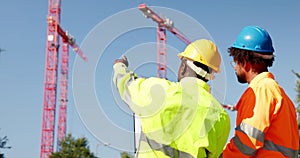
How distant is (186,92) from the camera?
3.65 metres

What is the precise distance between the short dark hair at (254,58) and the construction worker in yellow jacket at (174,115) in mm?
523

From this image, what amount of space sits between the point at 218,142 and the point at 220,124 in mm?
136

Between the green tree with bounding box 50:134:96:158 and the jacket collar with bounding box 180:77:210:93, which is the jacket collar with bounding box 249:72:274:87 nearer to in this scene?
the jacket collar with bounding box 180:77:210:93

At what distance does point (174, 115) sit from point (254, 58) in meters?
1.01

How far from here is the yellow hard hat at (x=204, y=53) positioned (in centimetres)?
408

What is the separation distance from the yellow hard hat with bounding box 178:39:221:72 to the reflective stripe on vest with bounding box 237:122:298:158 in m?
0.57

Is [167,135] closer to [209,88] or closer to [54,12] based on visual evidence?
[209,88]

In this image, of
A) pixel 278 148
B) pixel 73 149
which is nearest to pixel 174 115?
pixel 278 148

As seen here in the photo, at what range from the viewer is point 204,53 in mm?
4121

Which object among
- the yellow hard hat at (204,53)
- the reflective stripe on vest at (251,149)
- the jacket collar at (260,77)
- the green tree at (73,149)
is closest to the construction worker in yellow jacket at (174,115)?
the reflective stripe on vest at (251,149)

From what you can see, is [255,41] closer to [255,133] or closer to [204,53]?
[204,53]

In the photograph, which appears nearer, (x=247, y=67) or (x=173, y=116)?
(x=173, y=116)

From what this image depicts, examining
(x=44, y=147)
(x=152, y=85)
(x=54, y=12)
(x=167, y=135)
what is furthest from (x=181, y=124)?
(x=54, y=12)

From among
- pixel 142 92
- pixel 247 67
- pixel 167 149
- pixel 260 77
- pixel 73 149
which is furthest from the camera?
pixel 73 149
